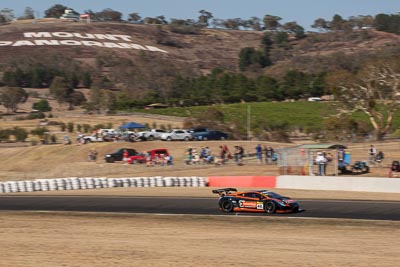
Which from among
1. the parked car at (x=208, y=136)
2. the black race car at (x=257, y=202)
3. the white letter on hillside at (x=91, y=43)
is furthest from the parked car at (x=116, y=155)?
the white letter on hillside at (x=91, y=43)

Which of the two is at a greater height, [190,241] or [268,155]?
[268,155]

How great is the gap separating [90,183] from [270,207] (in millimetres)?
16292

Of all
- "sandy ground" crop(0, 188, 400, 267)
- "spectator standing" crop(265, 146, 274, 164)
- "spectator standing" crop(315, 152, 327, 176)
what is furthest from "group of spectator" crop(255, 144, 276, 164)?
"sandy ground" crop(0, 188, 400, 267)

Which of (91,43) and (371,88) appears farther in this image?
(91,43)

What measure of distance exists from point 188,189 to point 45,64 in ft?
437

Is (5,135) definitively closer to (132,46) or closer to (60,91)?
(60,91)

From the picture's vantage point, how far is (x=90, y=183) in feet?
133

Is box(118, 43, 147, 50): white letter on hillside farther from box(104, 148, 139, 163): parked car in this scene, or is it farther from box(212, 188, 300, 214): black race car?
box(212, 188, 300, 214): black race car

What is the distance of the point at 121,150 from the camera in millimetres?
54156

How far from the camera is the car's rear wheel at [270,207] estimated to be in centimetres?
2681

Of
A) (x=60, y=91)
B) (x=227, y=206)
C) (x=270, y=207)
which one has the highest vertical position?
(x=60, y=91)

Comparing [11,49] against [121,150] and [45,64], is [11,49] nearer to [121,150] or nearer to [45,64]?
[45,64]

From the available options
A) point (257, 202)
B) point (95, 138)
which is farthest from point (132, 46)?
point (257, 202)

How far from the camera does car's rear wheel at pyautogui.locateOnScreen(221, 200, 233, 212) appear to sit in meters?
27.6
